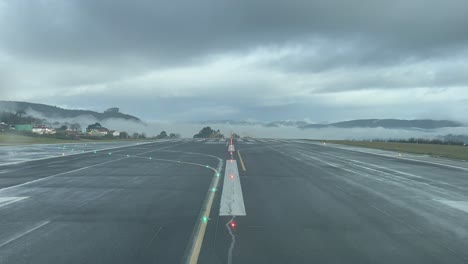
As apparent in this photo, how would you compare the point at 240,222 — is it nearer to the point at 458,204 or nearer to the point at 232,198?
the point at 232,198

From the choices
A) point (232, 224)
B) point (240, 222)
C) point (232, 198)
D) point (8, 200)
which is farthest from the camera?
point (232, 198)

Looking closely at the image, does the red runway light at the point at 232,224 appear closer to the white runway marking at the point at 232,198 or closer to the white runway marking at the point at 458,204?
the white runway marking at the point at 232,198

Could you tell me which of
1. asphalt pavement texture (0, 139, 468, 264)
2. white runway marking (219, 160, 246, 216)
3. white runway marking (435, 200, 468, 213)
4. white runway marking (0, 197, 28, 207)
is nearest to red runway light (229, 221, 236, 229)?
asphalt pavement texture (0, 139, 468, 264)

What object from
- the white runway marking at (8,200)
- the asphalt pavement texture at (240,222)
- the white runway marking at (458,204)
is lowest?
the white runway marking at (8,200)

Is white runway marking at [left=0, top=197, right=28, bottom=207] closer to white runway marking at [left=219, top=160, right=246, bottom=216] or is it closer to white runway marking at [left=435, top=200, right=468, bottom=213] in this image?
white runway marking at [left=219, top=160, right=246, bottom=216]

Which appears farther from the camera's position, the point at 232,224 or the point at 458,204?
the point at 458,204

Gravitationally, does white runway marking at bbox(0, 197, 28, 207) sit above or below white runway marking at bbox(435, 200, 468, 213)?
below

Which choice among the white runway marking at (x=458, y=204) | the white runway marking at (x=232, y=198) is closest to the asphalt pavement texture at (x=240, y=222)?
the white runway marking at (x=458, y=204)

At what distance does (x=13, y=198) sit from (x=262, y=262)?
401 inches

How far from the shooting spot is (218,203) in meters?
11.5

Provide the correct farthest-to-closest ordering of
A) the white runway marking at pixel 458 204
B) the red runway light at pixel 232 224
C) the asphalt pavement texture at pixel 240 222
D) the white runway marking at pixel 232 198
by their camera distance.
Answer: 1. the white runway marking at pixel 458 204
2. the white runway marking at pixel 232 198
3. the red runway light at pixel 232 224
4. the asphalt pavement texture at pixel 240 222

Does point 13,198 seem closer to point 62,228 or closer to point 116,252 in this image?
point 62,228

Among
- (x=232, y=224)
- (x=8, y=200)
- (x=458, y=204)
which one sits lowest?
(x=8, y=200)

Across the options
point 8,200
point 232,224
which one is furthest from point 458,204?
point 8,200
